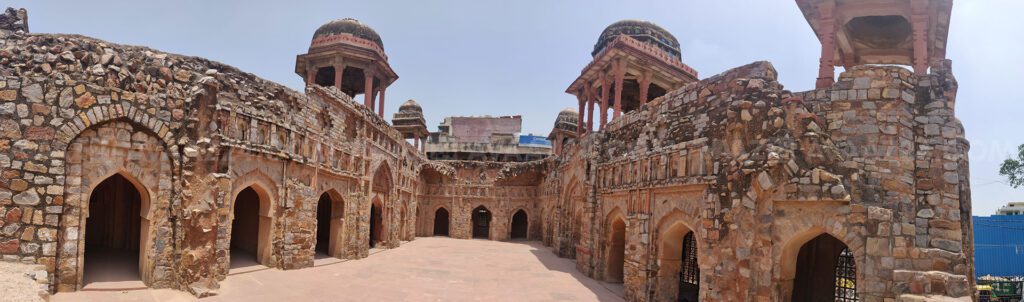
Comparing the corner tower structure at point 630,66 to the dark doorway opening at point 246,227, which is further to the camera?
the corner tower structure at point 630,66

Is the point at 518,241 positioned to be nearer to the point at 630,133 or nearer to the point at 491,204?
the point at 491,204

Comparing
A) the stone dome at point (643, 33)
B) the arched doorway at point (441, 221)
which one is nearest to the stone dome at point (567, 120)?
the arched doorway at point (441, 221)

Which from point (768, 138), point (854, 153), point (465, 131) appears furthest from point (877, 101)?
point (465, 131)

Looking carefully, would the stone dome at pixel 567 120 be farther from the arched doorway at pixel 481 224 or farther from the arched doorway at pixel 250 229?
the arched doorway at pixel 250 229

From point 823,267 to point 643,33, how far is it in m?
13.5

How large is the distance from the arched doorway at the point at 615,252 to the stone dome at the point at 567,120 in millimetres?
20180

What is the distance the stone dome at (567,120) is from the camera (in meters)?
35.3

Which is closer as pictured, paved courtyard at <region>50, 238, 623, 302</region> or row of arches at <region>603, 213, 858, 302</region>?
paved courtyard at <region>50, 238, 623, 302</region>

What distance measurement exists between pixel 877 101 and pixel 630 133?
20.6 ft

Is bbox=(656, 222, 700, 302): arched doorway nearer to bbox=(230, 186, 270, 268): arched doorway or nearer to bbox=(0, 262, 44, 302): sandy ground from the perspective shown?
bbox=(230, 186, 270, 268): arched doorway

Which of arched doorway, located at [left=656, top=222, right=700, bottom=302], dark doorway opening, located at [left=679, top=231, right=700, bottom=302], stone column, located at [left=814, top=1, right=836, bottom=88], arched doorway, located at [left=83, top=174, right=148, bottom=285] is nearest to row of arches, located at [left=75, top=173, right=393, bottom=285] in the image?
arched doorway, located at [left=83, top=174, right=148, bottom=285]

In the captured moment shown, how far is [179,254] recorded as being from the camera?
9.88m

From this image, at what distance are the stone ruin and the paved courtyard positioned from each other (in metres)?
0.45

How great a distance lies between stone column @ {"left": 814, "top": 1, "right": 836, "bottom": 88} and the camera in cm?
926
